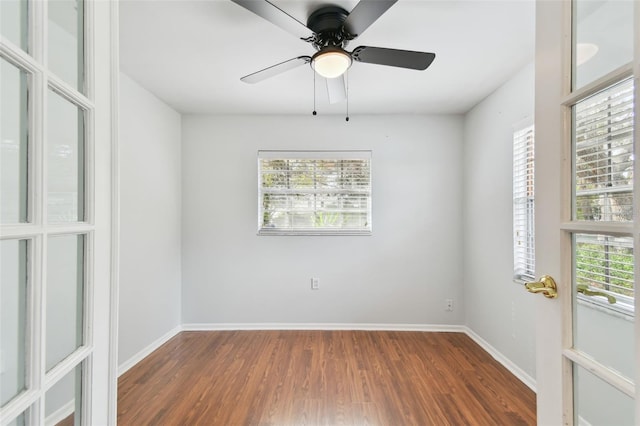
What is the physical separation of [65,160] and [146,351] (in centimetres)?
265

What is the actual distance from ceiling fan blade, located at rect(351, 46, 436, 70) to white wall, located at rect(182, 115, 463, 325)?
1493 millimetres

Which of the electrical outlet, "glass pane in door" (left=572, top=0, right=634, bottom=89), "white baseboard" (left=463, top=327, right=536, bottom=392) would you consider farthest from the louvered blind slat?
the electrical outlet

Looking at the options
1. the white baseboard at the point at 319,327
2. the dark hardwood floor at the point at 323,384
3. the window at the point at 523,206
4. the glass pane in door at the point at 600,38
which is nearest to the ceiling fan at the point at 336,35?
the glass pane in door at the point at 600,38

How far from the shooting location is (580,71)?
723 millimetres

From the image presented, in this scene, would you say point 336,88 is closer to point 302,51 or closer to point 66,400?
point 302,51

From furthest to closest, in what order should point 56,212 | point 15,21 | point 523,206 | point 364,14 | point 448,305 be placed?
1. point 448,305
2. point 523,206
3. point 364,14
4. point 56,212
5. point 15,21

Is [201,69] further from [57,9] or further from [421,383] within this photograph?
[421,383]

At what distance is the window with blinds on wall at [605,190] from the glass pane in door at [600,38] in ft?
0.19

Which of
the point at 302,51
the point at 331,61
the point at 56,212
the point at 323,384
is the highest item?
the point at 302,51

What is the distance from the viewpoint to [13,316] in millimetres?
513

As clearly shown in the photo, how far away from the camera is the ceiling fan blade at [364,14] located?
4.12 ft

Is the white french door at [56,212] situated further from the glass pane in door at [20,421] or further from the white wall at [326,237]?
the white wall at [326,237]

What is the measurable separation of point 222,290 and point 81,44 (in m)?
2.90

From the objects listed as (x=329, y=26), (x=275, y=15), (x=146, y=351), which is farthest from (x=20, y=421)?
(x=146, y=351)
